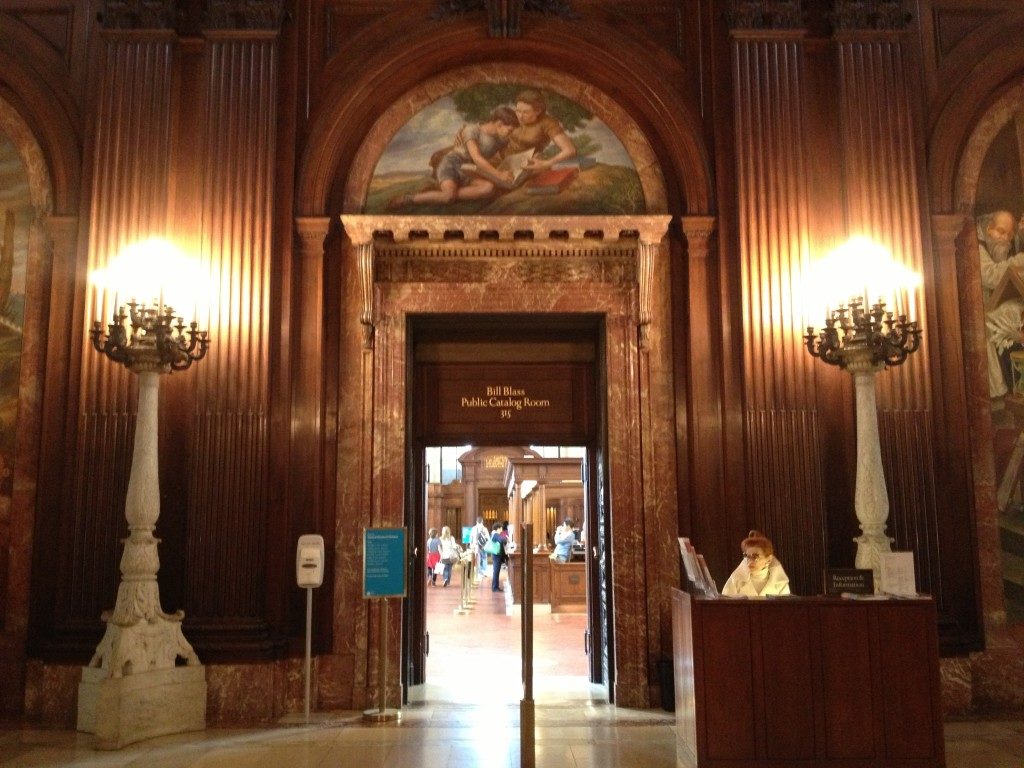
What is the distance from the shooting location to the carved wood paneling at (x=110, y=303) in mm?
7773

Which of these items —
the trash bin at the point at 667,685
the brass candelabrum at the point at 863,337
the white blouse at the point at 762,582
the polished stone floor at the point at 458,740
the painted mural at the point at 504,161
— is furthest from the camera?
the painted mural at the point at 504,161

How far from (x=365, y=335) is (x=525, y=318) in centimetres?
154

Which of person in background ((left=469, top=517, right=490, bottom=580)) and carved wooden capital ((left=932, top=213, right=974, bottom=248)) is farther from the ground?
carved wooden capital ((left=932, top=213, right=974, bottom=248))

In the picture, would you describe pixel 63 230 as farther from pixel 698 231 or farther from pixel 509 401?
pixel 698 231

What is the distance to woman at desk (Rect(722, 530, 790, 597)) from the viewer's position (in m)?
6.61

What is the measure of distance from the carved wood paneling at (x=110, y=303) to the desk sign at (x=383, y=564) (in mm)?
2036

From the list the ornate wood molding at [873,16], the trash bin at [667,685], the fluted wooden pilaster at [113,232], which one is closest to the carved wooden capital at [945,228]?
the ornate wood molding at [873,16]

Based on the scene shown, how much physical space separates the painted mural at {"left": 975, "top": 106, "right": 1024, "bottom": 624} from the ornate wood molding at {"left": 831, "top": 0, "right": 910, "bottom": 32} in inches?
57.3

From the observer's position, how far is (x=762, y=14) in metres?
8.80

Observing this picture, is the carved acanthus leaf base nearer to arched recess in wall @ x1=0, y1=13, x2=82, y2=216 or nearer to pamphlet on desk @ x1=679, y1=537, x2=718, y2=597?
arched recess in wall @ x1=0, y1=13, x2=82, y2=216

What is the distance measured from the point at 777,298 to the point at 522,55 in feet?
11.4

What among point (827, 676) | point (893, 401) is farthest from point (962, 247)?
point (827, 676)

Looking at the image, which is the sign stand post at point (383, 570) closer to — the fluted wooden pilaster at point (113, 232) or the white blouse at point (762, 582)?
Answer: the fluted wooden pilaster at point (113, 232)

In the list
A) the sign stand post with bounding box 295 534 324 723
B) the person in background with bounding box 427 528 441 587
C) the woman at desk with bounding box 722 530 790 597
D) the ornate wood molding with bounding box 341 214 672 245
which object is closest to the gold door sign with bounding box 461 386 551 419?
the ornate wood molding with bounding box 341 214 672 245
